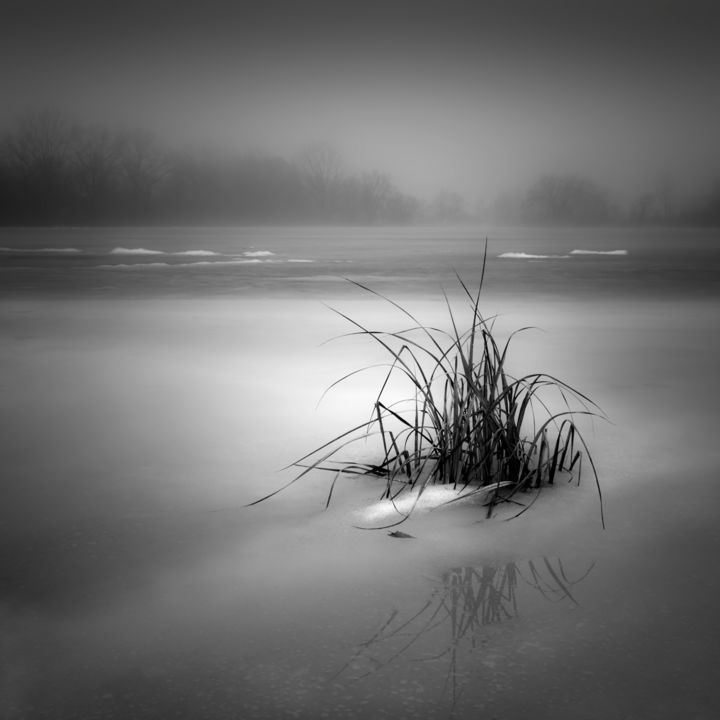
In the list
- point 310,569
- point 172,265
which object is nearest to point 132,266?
point 172,265

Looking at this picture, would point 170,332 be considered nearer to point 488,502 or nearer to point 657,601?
point 488,502

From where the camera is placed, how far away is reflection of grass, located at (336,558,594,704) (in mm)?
1332

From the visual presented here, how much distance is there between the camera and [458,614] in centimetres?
148

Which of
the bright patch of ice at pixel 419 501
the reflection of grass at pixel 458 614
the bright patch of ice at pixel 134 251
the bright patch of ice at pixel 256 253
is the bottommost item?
the bright patch of ice at pixel 134 251

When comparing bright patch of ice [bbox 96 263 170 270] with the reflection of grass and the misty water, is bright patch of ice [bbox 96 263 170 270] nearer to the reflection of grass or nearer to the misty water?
the misty water

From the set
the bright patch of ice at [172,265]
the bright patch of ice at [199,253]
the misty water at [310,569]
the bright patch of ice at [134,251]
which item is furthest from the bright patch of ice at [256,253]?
the misty water at [310,569]

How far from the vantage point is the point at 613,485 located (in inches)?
87.9

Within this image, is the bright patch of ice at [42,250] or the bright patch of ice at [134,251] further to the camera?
the bright patch of ice at [42,250]

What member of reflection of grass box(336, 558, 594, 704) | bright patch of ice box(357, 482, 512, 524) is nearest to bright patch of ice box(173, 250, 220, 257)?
bright patch of ice box(357, 482, 512, 524)

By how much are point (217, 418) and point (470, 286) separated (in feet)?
27.6

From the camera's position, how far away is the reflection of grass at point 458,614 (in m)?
1.33

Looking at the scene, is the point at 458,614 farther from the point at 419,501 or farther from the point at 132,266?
the point at 132,266

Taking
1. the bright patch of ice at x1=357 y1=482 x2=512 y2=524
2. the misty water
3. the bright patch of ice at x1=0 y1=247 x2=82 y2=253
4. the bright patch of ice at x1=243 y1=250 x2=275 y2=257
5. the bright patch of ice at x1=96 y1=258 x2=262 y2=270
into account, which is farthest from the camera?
the bright patch of ice at x1=0 y1=247 x2=82 y2=253

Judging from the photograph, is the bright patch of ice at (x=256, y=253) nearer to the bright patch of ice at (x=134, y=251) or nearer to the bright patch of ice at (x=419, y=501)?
the bright patch of ice at (x=134, y=251)
